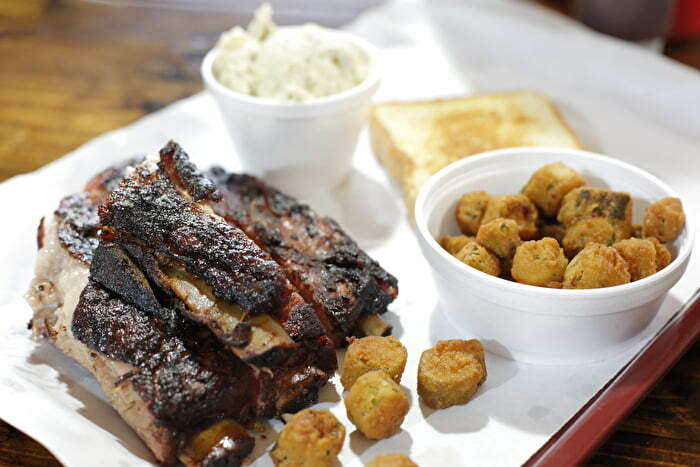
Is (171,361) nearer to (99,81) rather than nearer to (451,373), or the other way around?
(451,373)

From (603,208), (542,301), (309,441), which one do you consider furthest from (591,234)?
(309,441)

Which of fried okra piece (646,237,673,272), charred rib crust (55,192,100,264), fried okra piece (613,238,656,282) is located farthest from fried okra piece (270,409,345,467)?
fried okra piece (646,237,673,272)

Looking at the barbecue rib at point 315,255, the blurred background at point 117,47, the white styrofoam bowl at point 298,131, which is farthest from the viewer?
the blurred background at point 117,47

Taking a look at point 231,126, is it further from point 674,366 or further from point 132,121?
point 674,366

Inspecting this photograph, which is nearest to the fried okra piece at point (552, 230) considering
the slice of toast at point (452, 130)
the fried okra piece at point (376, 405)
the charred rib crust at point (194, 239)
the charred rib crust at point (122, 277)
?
the slice of toast at point (452, 130)

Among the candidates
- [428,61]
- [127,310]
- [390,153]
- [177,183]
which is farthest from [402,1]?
[127,310]

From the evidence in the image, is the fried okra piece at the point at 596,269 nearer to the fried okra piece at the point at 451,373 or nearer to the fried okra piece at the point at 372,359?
the fried okra piece at the point at 451,373
